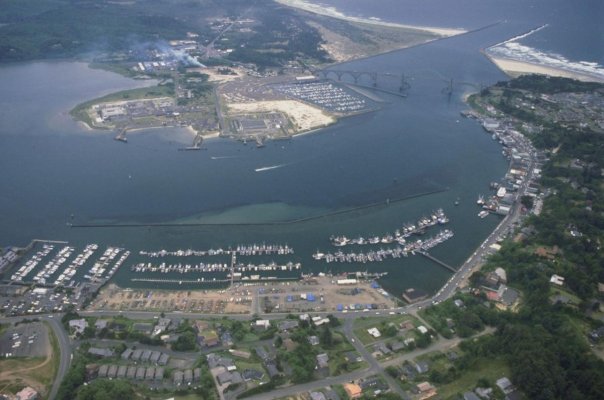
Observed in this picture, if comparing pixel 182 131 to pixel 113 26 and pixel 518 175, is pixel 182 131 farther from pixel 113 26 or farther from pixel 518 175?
pixel 113 26

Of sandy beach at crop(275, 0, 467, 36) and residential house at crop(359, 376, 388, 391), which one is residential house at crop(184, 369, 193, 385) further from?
sandy beach at crop(275, 0, 467, 36)

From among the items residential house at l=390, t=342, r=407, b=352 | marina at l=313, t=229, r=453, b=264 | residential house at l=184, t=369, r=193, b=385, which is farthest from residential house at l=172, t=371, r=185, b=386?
marina at l=313, t=229, r=453, b=264

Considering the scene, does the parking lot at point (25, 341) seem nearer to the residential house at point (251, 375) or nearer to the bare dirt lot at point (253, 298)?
the bare dirt lot at point (253, 298)

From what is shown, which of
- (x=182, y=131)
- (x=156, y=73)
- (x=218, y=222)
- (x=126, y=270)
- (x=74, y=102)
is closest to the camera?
(x=126, y=270)

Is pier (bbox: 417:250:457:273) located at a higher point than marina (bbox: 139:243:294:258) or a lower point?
lower

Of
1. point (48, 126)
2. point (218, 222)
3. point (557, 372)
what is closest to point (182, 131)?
point (48, 126)

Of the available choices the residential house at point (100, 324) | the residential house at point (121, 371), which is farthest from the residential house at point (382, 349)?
the residential house at point (100, 324)
